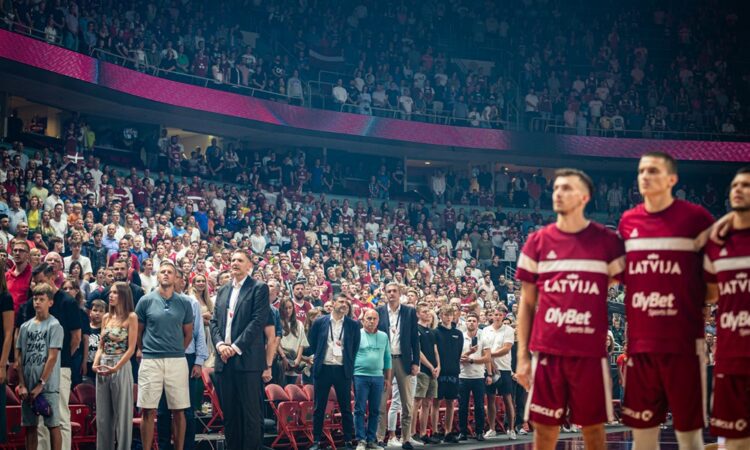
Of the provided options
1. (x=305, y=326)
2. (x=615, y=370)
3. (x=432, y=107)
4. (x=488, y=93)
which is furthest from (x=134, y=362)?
(x=488, y=93)

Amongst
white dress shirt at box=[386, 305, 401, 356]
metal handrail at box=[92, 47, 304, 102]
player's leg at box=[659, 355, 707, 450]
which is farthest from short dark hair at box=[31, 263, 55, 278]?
metal handrail at box=[92, 47, 304, 102]

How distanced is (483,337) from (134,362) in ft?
20.0

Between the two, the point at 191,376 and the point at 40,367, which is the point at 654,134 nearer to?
the point at 191,376

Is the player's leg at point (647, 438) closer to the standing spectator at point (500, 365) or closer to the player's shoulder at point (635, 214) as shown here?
the player's shoulder at point (635, 214)

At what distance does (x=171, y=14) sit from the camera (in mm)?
27375

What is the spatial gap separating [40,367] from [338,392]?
14.4 ft

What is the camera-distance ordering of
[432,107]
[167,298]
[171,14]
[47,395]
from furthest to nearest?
1. [432,107]
2. [171,14]
3. [167,298]
4. [47,395]

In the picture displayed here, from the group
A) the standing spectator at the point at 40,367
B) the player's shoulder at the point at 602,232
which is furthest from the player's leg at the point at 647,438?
the standing spectator at the point at 40,367

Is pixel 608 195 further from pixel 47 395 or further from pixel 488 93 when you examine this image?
pixel 47 395

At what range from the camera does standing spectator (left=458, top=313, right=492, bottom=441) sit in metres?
14.8

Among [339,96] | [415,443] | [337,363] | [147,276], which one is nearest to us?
[337,363]

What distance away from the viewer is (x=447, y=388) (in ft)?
47.4

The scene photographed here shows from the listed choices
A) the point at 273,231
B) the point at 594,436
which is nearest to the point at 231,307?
the point at 594,436

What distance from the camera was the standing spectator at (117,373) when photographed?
9.59 meters
